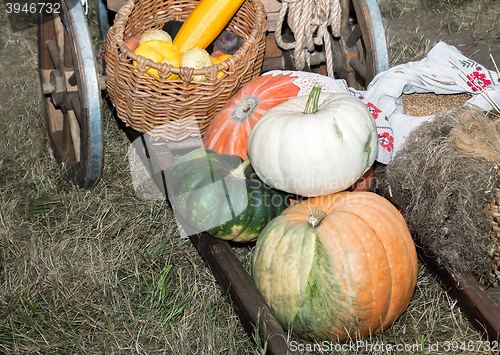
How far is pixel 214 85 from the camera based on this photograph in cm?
199

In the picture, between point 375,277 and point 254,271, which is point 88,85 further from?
point 375,277

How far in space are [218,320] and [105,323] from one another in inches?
16.5

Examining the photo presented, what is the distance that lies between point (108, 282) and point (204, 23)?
4.15 ft

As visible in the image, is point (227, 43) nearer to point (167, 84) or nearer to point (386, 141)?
point (167, 84)

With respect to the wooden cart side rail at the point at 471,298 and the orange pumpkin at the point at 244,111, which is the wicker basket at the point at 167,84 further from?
the wooden cart side rail at the point at 471,298

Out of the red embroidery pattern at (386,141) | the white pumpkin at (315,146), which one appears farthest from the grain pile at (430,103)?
the white pumpkin at (315,146)

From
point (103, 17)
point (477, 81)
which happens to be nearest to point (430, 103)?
point (477, 81)

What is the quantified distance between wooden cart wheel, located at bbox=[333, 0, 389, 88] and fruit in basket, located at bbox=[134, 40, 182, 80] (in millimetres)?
958

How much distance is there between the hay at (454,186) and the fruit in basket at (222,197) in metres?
0.51

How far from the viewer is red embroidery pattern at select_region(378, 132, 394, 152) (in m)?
2.00

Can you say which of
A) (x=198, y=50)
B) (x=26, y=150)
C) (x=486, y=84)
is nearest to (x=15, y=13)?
(x=26, y=150)

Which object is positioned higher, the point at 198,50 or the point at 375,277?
the point at 198,50

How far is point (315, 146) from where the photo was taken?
5.04 feet

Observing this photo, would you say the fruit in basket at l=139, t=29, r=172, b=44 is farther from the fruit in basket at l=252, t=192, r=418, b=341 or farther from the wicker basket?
the fruit in basket at l=252, t=192, r=418, b=341
